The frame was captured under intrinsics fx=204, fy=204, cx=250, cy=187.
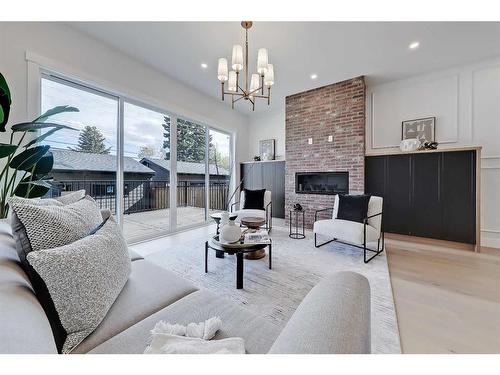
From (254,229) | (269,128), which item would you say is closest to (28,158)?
(254,229)

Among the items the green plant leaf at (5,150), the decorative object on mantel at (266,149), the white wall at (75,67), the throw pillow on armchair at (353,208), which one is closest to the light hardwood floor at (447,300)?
the throw pillow on armchair at (353,208)

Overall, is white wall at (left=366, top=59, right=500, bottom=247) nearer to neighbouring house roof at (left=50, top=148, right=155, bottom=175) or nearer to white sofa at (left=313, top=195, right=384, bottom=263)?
white sofa at (left=313, top=195, right=384, bottom=263)

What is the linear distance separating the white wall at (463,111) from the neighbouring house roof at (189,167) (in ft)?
11.4

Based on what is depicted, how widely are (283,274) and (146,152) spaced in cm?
284

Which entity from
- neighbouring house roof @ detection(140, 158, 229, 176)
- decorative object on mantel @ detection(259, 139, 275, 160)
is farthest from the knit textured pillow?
decorative object on mantel @ detection(259, 139, 275, 160)

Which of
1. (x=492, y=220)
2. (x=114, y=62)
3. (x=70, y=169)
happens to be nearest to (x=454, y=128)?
(x=492, y=220)

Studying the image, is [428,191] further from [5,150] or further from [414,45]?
[5,150]

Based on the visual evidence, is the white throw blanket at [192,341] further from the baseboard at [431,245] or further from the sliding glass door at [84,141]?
the baseboard at [431,245]

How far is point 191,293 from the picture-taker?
3.47 ft

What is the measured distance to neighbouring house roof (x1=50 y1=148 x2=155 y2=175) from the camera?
97.9 inches

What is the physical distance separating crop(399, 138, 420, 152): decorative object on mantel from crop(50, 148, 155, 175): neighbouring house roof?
4.40 metres

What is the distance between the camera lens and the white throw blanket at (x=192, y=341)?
61 centimetres
